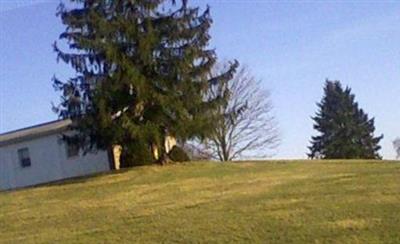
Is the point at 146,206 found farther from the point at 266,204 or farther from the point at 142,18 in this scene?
the point at 142,18

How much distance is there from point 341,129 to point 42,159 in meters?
25.5

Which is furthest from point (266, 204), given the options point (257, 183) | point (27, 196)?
point (27, 196)

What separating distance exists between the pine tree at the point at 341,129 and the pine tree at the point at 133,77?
26828mm

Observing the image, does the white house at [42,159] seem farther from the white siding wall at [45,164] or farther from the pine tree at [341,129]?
the pine tree at [341,129]

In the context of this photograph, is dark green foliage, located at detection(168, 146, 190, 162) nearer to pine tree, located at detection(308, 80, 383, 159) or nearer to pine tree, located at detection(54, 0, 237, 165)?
pine tree, located at detection(54, 0, 237, 165)

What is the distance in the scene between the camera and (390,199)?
13.7m

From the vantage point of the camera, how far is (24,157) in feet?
116

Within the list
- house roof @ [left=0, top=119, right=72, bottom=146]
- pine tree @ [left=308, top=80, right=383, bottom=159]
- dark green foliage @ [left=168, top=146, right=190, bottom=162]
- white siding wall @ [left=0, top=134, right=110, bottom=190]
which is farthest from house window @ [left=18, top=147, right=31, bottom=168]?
pine tree @ [left=308, top=80, right=383, bottom=159]

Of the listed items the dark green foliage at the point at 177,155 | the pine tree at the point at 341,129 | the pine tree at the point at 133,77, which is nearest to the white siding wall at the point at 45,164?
the dark green foliage at the point at 177,155

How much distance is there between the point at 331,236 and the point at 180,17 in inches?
650

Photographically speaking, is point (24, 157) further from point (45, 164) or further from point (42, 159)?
point (45, 164)

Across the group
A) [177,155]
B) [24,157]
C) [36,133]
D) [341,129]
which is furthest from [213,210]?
[341,129]

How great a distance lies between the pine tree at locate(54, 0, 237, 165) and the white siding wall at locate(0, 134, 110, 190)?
8.28 m

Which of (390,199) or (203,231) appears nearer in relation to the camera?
(203,231)
